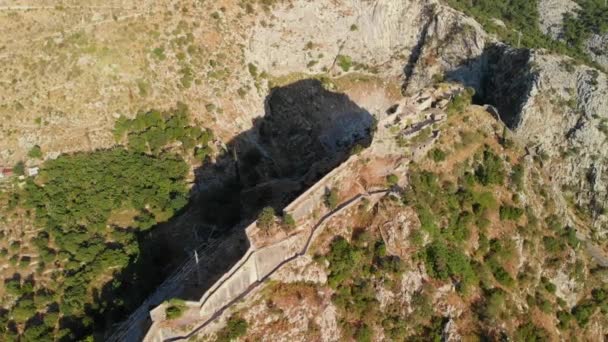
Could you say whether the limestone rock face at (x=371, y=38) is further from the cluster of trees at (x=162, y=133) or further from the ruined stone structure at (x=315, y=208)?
the ruined stone structure at (x=315, y=208)

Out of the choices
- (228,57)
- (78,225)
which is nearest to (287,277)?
(78,225)

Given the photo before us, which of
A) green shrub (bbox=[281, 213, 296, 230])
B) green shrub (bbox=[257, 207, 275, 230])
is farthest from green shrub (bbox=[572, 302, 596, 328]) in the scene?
green shrub (bbox=[257, 207, 275, 230])

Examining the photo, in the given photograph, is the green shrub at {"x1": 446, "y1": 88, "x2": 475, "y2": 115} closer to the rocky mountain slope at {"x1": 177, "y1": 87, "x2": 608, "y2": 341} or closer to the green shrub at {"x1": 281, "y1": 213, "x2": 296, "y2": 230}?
the rocky mountain slope at {"x1": 177, "y1": 87, "x2": 608, "y2": 341}

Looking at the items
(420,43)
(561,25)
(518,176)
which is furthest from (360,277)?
(561,25)

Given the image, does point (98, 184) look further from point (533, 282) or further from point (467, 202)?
point (533, 282)

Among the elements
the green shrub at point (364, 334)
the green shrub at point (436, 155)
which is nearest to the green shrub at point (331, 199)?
the green shrub at point (364, 334)

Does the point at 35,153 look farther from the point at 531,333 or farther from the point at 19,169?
the point at 531,333

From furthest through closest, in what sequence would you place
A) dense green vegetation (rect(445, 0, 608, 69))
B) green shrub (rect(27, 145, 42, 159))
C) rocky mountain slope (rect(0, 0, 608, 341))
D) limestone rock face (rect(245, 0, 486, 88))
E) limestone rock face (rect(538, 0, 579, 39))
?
limestone rock face (rect(538, 0, 579, 39))
dense green vegetation (rect(445, 0, 608, 69))
limestone rock face (rect(245, 0, 486, 88))
green shrub (rect(27, 145, 42, 159))
rocky mountain slope (rect(0, 0, 608, 341))

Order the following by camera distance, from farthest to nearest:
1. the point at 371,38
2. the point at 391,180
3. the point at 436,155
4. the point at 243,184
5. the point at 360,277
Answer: the point at 371,38
the point at 243,184
the point at 436,155
the point at 391,180
the point at 360,277
